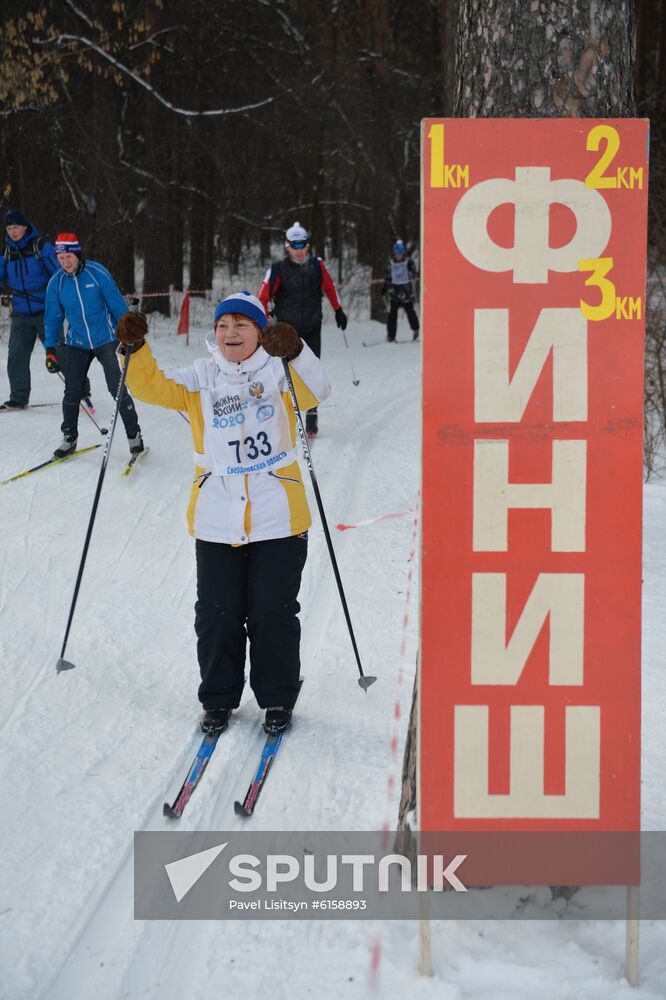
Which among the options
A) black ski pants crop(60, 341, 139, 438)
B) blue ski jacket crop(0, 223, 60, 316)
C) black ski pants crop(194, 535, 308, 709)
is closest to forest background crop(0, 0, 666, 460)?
black ski pants crop(60, 341, 139, 438)

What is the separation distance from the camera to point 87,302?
785 cm

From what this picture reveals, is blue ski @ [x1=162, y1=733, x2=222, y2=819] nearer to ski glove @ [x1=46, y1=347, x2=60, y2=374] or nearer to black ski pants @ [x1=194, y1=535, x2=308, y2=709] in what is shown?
black ski pants @ [x1=194, y1=535, x2=308, y2=709]

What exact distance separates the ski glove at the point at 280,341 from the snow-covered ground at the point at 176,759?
163 cm

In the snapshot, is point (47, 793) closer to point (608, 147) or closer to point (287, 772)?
point (287, 772)

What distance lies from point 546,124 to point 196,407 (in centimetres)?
200

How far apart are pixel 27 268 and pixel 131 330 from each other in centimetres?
607

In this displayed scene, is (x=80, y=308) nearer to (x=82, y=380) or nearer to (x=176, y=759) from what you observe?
(x=82, y=380)

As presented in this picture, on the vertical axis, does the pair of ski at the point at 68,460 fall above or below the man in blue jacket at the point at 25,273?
below

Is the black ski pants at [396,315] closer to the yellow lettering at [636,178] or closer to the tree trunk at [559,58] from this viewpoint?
the tree trunk at [559,58]

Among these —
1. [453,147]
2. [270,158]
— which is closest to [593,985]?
[453,147]

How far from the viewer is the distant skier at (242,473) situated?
3.96 meters

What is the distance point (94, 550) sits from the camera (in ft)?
21.7

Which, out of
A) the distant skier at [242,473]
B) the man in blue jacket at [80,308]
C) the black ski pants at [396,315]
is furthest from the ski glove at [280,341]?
the black ski pants at [396,315]

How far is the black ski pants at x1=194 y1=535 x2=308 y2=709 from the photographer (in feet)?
13.3
